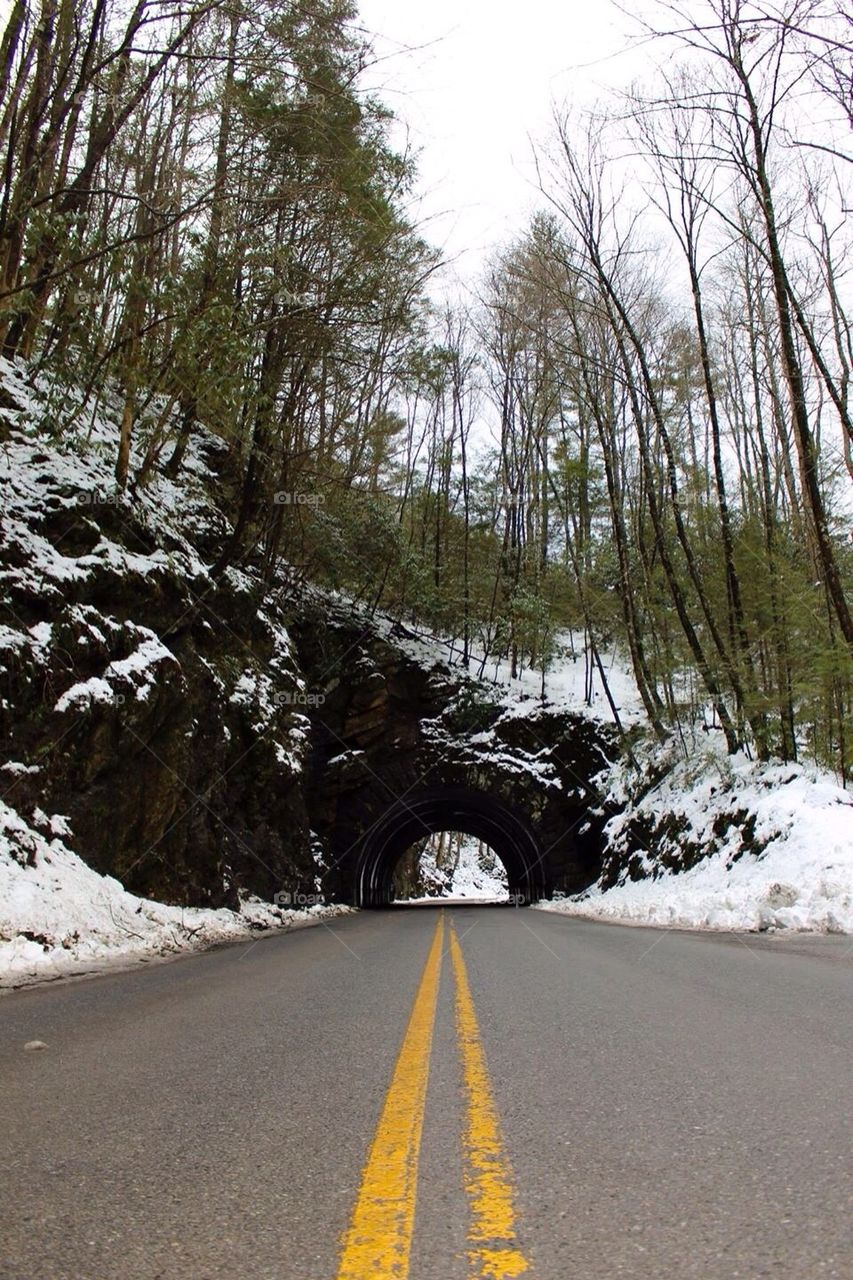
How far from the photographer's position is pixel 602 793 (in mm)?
25906

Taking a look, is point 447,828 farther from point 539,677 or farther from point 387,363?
point 387,363

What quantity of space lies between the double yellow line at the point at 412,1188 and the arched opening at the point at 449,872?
139ft

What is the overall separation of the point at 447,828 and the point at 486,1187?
32115 mm

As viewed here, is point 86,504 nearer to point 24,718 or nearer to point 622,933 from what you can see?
point 24,718

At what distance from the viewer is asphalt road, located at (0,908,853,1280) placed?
5.97ft

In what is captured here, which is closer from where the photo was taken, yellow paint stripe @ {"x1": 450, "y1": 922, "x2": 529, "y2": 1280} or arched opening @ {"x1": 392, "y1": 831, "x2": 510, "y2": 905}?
yellow paint stripe @ {"x1": 450, "y1": 922, "x2": 529, "y2": 1280}

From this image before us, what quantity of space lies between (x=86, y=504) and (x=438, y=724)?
1516cm

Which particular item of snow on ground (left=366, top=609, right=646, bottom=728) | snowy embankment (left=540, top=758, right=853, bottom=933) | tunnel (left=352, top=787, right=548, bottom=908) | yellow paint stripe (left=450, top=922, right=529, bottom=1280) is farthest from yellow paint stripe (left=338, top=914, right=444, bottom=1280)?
tunnel (left=352, top=787, right=548, bottom=908)

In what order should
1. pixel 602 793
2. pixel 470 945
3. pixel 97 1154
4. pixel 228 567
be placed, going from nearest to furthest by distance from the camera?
pixel 97 1154 → pixel 470 945 → pixel 228 567 → pixel 602 793

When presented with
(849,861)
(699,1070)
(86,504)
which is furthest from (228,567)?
(699,1070)

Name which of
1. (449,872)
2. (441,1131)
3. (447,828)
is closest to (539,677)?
(447,828)

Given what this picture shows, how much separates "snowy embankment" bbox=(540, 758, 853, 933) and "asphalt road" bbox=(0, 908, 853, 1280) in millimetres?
5418

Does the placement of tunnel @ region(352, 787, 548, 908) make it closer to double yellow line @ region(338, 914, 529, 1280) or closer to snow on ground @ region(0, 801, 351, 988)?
snow on ground @ region(0, 801, 351, 988)

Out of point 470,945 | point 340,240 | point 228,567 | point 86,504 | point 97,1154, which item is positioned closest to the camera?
point 97,1154
